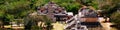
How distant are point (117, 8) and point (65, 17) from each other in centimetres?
381

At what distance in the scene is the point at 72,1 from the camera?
2761cm

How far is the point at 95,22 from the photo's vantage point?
69.8 feet

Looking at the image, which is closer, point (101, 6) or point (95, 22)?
point (95, 22)

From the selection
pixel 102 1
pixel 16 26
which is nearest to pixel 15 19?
pixel 16 26

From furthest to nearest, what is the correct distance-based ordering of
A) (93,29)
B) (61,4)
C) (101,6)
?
(61,4)
(101,6)
(93,29)

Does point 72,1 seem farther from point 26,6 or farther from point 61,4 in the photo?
point 26,6

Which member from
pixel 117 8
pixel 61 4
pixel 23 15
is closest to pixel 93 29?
pixel 117 8

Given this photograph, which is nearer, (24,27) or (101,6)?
(24,27)

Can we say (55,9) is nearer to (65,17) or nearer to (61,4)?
(65,17)

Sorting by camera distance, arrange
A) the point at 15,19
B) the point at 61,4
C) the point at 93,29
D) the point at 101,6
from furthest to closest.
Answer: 1. the point at 61,4
2. the point at 101,6
3. the point at 15,19
4. the point at 93,29

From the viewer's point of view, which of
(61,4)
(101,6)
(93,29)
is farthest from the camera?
(61,4)

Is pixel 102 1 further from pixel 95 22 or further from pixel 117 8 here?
pixel 95 22

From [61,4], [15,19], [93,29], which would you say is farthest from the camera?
[61,4]

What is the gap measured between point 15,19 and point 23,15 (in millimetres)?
893
